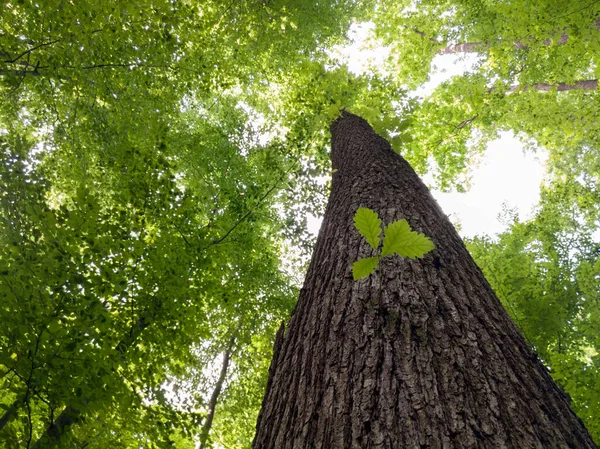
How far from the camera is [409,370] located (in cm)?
104

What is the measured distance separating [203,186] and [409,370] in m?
6.69

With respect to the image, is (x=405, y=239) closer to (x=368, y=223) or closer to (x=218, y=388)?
(x=368, y=223)

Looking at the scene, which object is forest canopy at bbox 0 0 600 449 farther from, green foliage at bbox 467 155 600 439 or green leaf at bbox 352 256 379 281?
green leaf at bbox 352 256 379 281

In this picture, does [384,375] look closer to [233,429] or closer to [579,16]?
[579,16]

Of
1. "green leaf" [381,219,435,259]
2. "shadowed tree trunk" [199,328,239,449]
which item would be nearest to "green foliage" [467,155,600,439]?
"green leaf" [381,219,435,259]

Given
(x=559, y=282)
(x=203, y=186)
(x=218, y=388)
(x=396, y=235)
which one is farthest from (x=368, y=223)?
(x=218, y=388)

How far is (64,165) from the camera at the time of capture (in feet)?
18.2

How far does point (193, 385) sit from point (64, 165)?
15.4 ft

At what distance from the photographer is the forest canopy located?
8.70 feet

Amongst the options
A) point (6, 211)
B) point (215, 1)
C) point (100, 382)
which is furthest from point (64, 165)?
point (100, 382)

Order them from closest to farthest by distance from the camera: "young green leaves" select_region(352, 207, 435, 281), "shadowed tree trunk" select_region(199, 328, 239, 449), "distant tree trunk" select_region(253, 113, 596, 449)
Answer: "distant tree trunk" select_region(253, 113, 596, 449)
"young green leaves" select_region(352, 207, 435, 281)
"shadowed tree trunk" select_region(199, 328, 239, 449)

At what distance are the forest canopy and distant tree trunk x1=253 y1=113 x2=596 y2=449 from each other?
179 cm

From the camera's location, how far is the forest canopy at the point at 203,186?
2650mm

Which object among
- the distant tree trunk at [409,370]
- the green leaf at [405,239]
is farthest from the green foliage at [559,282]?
the green leaf at [405,239]
